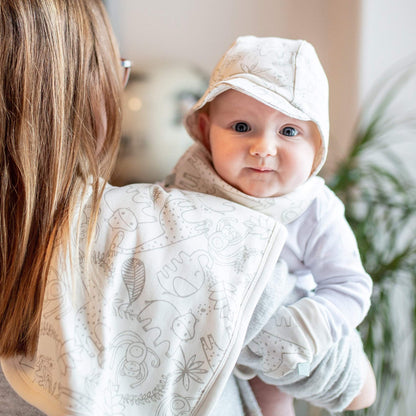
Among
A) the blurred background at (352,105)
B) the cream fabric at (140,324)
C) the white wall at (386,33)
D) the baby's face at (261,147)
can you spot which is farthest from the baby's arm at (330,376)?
the white wall at (386,33)

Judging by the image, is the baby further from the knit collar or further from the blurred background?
the blurred background

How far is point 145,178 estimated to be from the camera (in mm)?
1768

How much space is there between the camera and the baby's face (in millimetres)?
885

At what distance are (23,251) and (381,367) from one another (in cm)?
132

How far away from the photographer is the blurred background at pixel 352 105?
162cm

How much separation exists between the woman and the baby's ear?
0.92 ft

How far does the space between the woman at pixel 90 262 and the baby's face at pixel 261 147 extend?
0.14 metres

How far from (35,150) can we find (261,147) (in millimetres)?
356

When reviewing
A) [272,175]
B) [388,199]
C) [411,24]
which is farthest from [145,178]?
[411,24]

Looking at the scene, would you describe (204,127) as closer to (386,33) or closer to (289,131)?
(289,131)

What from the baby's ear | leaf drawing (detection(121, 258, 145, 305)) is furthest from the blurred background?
leaf drawing (detection(121, 258, 145, 305))

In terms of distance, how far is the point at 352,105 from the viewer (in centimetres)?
192

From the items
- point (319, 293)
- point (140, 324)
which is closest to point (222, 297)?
point (140, 324)

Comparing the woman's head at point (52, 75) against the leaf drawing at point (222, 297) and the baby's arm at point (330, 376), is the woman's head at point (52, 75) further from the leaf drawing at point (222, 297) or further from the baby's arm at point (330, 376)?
the baby's arm at point (330, 376)
